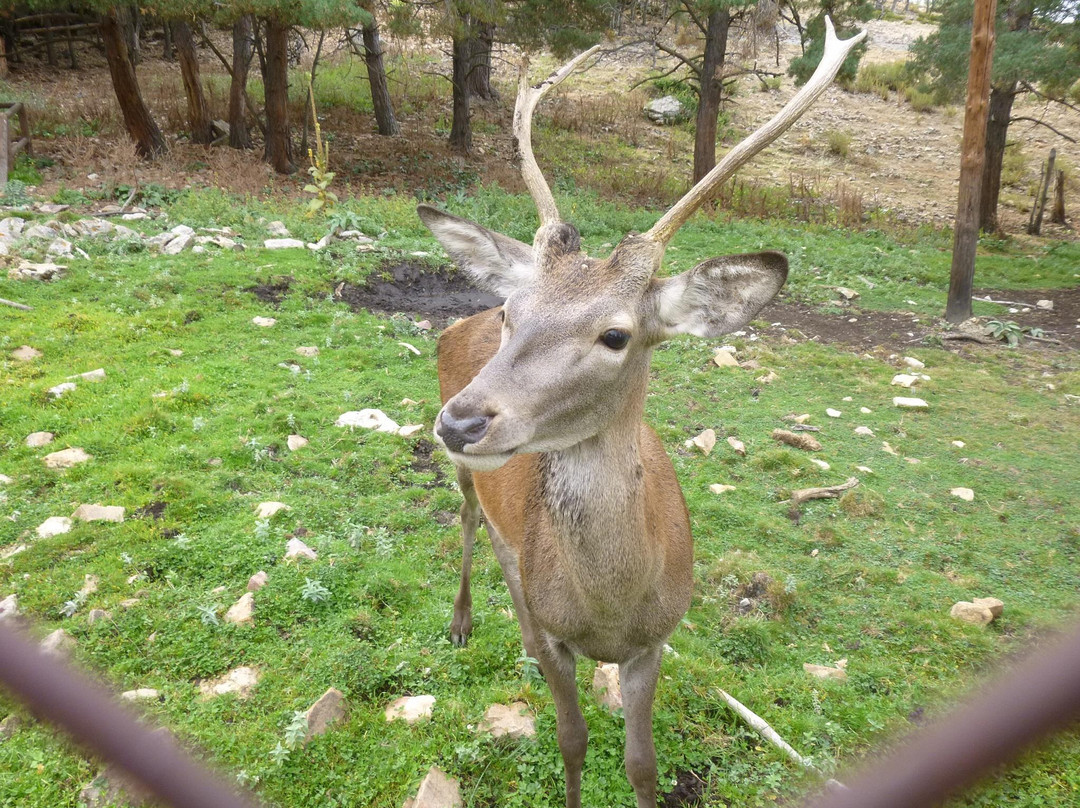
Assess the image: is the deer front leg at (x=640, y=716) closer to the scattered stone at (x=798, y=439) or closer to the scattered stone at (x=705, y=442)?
the scattered stone at (x=705, y=442)

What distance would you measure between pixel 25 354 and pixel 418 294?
14.0 ft

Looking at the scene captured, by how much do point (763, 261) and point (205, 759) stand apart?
305 cm

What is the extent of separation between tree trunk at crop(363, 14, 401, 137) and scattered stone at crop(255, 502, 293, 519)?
14253 millimetres

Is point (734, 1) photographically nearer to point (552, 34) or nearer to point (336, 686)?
point (552, 34)

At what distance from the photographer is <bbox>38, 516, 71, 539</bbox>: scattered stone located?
4.16m

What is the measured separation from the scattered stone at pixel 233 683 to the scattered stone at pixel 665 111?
22817 mm

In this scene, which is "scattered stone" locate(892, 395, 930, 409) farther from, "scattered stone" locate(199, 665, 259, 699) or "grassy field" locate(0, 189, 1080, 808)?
"scattered stone" locate(199, 665, 259, 699)

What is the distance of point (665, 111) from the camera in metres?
22.9

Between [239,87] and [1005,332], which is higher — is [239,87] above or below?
above

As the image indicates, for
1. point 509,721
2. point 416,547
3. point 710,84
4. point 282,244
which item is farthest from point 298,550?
point 710,84

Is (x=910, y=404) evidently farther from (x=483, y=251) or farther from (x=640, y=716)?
(x=483, y=251)

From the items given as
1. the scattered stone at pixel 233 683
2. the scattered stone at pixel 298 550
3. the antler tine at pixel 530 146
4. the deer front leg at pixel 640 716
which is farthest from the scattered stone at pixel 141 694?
the antler tine at pixel 530 146

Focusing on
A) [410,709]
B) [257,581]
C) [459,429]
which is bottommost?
[410,709]

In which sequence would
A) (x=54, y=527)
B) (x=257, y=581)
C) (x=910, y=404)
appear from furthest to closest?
1. (x=910, y=404)
2. (x=54, y=527)
3. (x=257, y=581)
